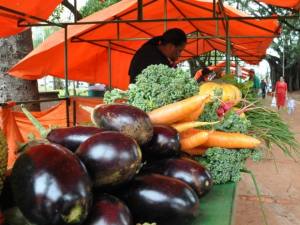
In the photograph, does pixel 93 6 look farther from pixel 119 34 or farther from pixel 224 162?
pixel 224 162

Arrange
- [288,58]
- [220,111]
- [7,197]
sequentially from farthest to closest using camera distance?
[288,58] < [220,111] < [7,197]

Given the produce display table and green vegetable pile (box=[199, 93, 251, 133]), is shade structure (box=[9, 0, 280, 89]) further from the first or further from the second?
the produce display table

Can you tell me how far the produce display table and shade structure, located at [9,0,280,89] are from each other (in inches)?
139

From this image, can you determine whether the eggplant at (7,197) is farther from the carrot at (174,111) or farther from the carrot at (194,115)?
the carrot at (194,115)

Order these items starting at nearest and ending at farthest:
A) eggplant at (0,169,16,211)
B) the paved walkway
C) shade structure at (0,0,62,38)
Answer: eggplant at (0,169,16,211)
shade structure at (0,0,62,38)
the paved walkway

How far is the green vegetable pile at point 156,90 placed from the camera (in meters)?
2.03

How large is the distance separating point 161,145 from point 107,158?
1.57 feet

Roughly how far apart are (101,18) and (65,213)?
5.86 meters

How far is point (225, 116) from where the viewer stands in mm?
2254

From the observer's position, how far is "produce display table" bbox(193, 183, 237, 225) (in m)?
1.56

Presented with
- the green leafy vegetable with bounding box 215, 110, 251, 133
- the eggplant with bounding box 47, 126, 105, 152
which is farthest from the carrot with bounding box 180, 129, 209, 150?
the eggplant with bounding box 47, 126, 105, 152

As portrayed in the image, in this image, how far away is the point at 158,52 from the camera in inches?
163

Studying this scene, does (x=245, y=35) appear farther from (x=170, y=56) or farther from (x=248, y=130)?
(x=248, y=130)

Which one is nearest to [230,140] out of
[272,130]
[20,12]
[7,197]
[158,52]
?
[272,130]
